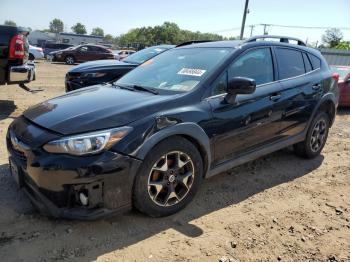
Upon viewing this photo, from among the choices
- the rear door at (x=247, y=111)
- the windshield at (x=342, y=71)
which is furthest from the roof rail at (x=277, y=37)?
the windshield at (x=342, y=71)

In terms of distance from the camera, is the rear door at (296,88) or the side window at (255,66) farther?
the rear door at (296,88)

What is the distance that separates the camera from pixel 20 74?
21.6 feet

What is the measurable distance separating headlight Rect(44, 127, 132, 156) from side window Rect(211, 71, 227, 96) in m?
1.23

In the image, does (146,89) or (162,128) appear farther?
(146,89)

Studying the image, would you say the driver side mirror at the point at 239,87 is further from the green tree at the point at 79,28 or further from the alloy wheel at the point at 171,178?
the green tree at the point at 79,28

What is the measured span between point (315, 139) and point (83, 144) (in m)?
3.66

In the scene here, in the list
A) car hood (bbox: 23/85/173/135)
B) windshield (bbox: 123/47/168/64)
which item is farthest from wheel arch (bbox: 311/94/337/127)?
windshield (bbox: 123/47/168/64)

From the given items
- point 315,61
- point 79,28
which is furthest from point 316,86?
point 79,28

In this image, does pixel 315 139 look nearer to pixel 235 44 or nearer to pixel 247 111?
pixel 247 111

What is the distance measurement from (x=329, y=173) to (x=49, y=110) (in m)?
3.65

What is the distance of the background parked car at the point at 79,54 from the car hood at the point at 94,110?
75.0 ft

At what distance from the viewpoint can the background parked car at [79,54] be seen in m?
25.5

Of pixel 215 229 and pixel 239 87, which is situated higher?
pixel 239 87

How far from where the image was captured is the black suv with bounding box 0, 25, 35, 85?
6.37 meters
